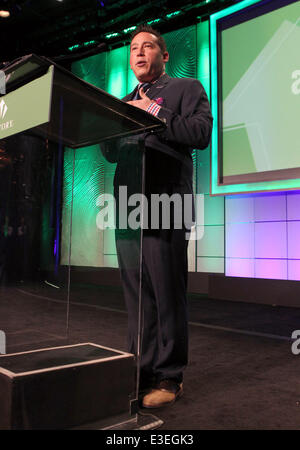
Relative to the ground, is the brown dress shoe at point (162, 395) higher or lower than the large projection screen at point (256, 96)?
lower

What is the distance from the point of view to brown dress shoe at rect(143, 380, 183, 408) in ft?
3.78

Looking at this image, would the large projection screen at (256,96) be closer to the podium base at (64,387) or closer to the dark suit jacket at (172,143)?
the dark suit jacket at (172,143)

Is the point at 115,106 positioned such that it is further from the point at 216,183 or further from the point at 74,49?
the point at 74,49

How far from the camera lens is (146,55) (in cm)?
130

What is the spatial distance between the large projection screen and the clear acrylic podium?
2.83 metres

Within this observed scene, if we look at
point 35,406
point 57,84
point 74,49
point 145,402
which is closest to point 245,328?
point 145,402

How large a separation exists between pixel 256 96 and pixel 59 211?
327 centimetres

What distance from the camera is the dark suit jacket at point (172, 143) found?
3.62 feet

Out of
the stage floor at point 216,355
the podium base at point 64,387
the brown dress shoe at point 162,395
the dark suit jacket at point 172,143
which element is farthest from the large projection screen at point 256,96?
the podium base at point 64,387

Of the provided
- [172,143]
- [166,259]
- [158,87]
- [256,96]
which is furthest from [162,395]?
[256,96]

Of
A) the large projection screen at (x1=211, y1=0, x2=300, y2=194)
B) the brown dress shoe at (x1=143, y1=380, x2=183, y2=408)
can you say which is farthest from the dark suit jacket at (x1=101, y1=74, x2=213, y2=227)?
the large projection screen at (x1=211, y1=0, x2=300, y2=194)

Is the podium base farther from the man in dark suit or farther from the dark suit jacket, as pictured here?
the dark suit jacket

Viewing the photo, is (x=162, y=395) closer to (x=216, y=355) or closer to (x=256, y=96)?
(x=216, y=355)

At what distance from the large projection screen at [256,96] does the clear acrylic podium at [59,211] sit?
2.83m
